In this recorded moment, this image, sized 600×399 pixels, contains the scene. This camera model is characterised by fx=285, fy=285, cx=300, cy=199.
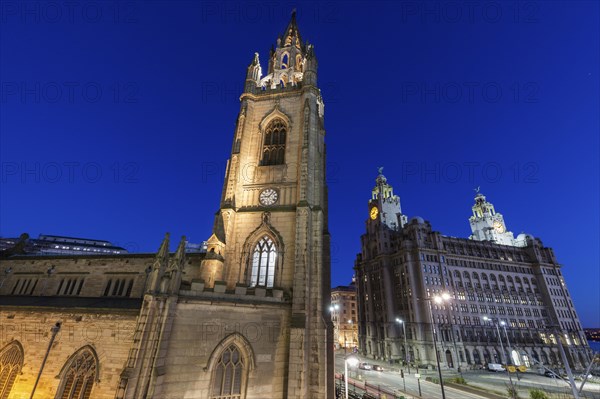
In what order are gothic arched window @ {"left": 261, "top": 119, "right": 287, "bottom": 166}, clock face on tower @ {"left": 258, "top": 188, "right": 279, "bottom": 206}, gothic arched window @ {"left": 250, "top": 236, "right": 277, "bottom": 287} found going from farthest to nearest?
gothic arched window @ {"left": 261, "top": 119, "right": 287, "bottom": 166}
clock face on tower @ {"left": 258, "top": 188, "right": 279, "bottom": 206}
gothic arched window @ {"left": 250, "top": 236, "right": 277, "bottom": 287}

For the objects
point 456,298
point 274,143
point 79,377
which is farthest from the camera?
point 456,298

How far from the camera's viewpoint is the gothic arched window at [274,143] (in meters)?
26.9

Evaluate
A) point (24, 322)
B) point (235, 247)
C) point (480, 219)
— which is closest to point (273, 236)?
point (235, 247)

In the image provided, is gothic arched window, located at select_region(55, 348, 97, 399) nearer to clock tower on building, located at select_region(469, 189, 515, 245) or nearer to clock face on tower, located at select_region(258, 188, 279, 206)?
clock face on tower, located at select_region(258, 188, 279, 206)

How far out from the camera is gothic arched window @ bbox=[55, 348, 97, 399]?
1517 centimetres

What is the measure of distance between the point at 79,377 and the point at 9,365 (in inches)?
210

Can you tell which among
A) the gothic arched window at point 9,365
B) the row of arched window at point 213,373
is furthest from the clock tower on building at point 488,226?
the gothic arched window at point 9,365

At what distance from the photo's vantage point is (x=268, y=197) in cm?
2439

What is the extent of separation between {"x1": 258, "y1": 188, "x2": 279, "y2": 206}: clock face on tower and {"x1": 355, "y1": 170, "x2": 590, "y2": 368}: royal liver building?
6197 cm

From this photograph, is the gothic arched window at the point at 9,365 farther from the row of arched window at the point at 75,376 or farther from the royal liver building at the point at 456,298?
the royal liver building at the point at 456,298

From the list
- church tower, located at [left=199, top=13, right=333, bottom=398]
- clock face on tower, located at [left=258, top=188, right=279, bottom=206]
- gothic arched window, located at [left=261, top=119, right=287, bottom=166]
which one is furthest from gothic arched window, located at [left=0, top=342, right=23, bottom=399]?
gothic arched window, located at [left=261, top=119, right=287, bottom=166]

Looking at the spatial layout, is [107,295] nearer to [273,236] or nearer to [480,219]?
[273,236]

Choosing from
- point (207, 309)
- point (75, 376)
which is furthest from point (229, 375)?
point (75, 376)

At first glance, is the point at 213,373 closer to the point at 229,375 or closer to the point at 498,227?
the point at 229,375
